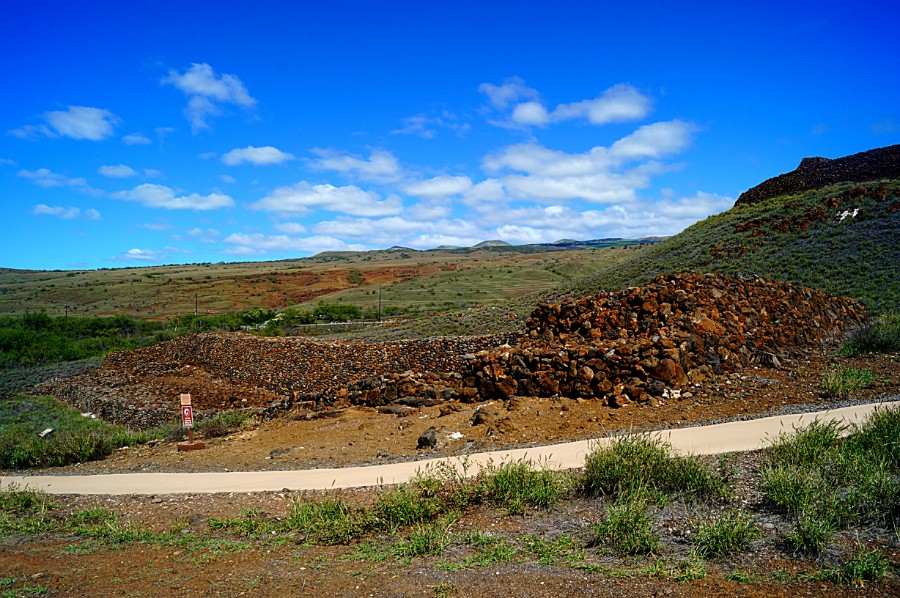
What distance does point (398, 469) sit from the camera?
27.8ft

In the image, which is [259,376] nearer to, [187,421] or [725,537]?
[187,421]

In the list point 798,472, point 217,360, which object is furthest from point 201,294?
point 798,472

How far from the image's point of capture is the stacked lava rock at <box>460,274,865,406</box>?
37.3 feet

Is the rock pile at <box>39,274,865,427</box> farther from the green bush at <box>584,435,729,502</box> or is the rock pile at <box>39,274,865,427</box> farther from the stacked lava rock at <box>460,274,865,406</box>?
the green bush at <box>584,435,729,502</box>

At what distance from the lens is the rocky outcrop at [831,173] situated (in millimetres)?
35844

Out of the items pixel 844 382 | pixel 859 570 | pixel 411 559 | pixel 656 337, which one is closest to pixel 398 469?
pixel 411 559

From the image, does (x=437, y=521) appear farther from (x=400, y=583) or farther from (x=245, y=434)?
(x=245, y=434)

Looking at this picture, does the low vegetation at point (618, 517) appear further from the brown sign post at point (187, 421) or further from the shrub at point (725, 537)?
the brown sign post at point (187, 421)

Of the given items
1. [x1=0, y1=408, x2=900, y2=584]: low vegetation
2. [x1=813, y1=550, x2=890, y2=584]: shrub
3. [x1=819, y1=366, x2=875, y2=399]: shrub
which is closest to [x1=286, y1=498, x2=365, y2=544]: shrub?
[x1=0, y1=408, x2=900, y2=584]: low vegetation

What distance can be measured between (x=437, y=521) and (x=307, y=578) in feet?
5.01

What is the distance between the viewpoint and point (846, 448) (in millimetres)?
6457

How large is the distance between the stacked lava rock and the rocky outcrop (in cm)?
2596

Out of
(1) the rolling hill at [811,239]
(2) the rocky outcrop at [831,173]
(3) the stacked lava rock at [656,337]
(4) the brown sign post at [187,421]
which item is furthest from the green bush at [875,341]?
(2) the rocky outcrop at [831,173]

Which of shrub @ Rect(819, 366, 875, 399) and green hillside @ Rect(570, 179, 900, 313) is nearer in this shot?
shrub @ Rect(819, 366, 875, 399)
